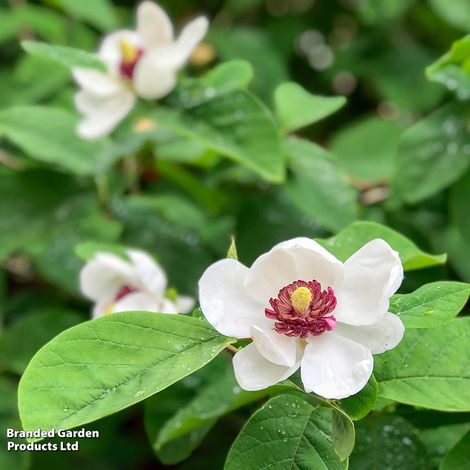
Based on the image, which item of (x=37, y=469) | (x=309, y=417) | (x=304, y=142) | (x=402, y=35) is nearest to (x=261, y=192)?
(x=304, y=142)

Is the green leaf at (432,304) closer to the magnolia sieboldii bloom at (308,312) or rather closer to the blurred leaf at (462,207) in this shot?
the magnolia sieboldii bloom at (308,312)

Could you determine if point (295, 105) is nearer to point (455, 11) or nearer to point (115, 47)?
point (115, 47)

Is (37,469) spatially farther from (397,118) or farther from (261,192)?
(397,118)

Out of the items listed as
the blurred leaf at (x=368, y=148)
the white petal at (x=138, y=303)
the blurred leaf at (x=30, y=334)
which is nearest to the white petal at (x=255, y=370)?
the white petal at (x=138, y=303)

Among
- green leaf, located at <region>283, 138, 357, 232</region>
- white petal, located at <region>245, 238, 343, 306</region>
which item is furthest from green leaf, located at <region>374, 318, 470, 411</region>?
green leaf, located at <region>283, 138, 357, 232</region>

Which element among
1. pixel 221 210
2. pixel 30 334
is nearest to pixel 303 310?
pixel 30 334

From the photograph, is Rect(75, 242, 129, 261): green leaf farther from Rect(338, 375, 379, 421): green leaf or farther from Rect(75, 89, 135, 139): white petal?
Rect(338, 375, 379, 421): green leaf
